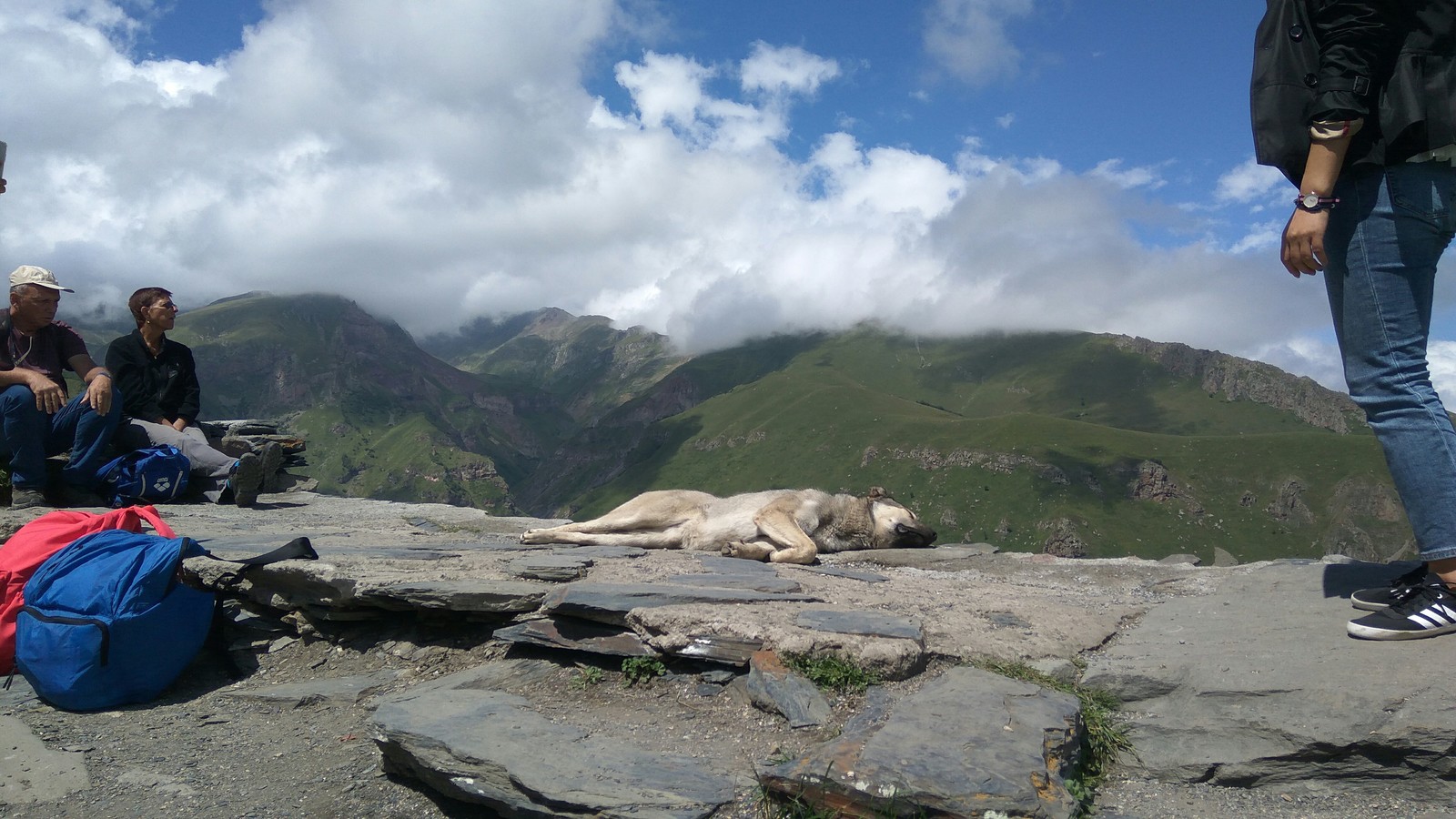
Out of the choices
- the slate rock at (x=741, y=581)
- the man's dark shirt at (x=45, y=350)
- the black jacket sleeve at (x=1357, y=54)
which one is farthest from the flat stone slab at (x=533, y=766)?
the man's dark shirt at (x=45, y=350)

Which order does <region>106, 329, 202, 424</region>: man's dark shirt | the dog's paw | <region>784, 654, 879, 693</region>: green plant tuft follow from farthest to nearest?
<region>106, 329, 202, 424</region>: man's dark shirt → the dog's paw → <region>784, 654, 879, 693</region>: green plant tuft

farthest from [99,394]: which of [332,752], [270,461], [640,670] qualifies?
[640,670]

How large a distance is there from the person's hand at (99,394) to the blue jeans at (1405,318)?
12001 millimetres

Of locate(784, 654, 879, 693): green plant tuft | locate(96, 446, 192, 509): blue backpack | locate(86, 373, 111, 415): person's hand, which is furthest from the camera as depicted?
locate(96, 446, 192, 509): blue backpack

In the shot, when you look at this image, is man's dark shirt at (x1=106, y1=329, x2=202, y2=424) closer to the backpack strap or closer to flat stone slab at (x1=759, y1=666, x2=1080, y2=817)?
the backpack strap

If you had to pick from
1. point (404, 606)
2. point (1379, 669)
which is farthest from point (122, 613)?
point (1379, 669)

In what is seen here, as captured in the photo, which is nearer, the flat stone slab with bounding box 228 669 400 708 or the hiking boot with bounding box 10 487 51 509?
the flat stone slab with bounding box 228 669 400 708

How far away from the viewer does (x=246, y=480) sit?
1196 centimetres

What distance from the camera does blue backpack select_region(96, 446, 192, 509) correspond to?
34.8 ft

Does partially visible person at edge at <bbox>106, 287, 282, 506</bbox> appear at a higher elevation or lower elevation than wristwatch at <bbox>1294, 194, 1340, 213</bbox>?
lower

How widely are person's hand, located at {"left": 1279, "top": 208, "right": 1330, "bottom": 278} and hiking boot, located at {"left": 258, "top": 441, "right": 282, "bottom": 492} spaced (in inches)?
497

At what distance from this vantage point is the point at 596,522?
35.0 ft

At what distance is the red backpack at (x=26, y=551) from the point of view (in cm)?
574

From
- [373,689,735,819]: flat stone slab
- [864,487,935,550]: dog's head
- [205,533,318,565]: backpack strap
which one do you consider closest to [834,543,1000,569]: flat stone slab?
[864,487,935,550]: dog's head
